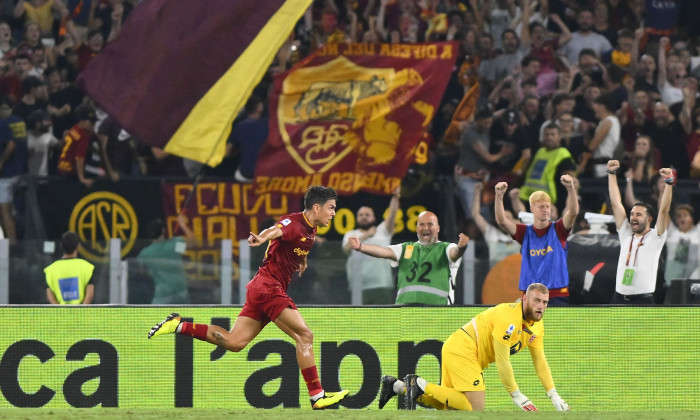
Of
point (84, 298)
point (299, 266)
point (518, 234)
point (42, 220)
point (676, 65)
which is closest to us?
point (299, 266)

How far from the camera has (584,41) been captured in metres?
18.6

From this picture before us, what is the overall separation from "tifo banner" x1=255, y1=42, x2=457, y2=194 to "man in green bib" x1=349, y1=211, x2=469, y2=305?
2.44 m

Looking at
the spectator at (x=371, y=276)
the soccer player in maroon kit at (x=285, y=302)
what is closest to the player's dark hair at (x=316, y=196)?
the soccer player in maroon kit at (x=285, y=302)

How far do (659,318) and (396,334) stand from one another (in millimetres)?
2460

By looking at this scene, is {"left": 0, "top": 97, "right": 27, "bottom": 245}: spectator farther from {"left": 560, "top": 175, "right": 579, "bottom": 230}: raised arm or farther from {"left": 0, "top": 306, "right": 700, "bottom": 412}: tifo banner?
{"left": 560, "top": 175, "right": 579, "bottom": 230}: raised arm

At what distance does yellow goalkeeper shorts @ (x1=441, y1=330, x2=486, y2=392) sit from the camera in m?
11.6

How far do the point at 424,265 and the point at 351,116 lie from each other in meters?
3.19

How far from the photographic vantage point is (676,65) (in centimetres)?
1800

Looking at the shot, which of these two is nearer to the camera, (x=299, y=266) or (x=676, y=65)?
(x=299, y=266)

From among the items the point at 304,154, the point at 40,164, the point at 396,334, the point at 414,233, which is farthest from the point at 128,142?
the point at 396,334

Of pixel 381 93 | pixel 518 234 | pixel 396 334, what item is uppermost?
pixel 381 93

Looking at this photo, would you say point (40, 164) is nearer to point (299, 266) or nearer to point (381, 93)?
point (381, 93)

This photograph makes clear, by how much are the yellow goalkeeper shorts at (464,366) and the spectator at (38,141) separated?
713 cm

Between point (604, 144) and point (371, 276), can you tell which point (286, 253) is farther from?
point (604, 144)
